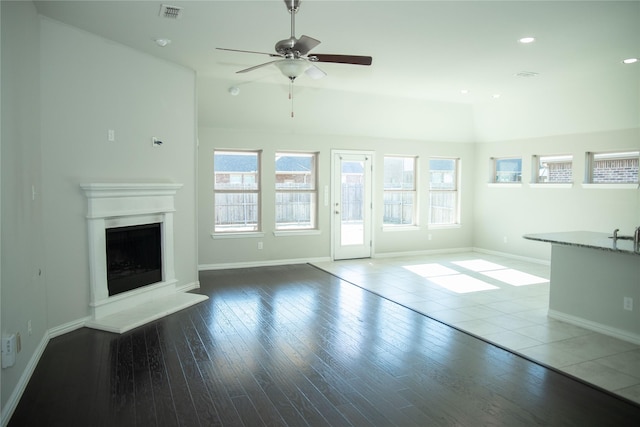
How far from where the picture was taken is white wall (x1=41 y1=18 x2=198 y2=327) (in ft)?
12.9

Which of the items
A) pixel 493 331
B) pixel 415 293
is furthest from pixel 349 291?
pixel 493 331

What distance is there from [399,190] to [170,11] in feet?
19.3

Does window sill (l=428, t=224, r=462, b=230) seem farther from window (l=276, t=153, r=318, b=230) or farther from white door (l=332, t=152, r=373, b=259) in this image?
window (l=276, t=153, r=318, b=230)

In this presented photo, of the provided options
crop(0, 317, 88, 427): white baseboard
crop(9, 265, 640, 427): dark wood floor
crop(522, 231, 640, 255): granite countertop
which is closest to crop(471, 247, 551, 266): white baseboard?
crop(522, 231, 640, 255): granite countertop

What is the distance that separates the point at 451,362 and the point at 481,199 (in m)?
6.16

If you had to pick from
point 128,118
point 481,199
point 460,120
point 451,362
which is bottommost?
point 451,362

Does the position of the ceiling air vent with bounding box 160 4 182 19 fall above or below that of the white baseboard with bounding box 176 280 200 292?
above

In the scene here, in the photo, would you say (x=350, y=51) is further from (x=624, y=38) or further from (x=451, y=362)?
(x=451, y=362)

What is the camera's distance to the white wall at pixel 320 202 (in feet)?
23.2

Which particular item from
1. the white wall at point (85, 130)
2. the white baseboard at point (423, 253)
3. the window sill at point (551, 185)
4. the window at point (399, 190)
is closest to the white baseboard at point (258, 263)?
the white baseboard at point (423, 253)

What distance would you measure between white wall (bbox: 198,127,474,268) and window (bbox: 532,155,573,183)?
1.51 m

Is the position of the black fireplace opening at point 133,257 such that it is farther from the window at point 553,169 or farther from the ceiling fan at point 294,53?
the window at point 553,169

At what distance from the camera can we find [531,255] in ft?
25.8

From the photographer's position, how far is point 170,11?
144 inches
